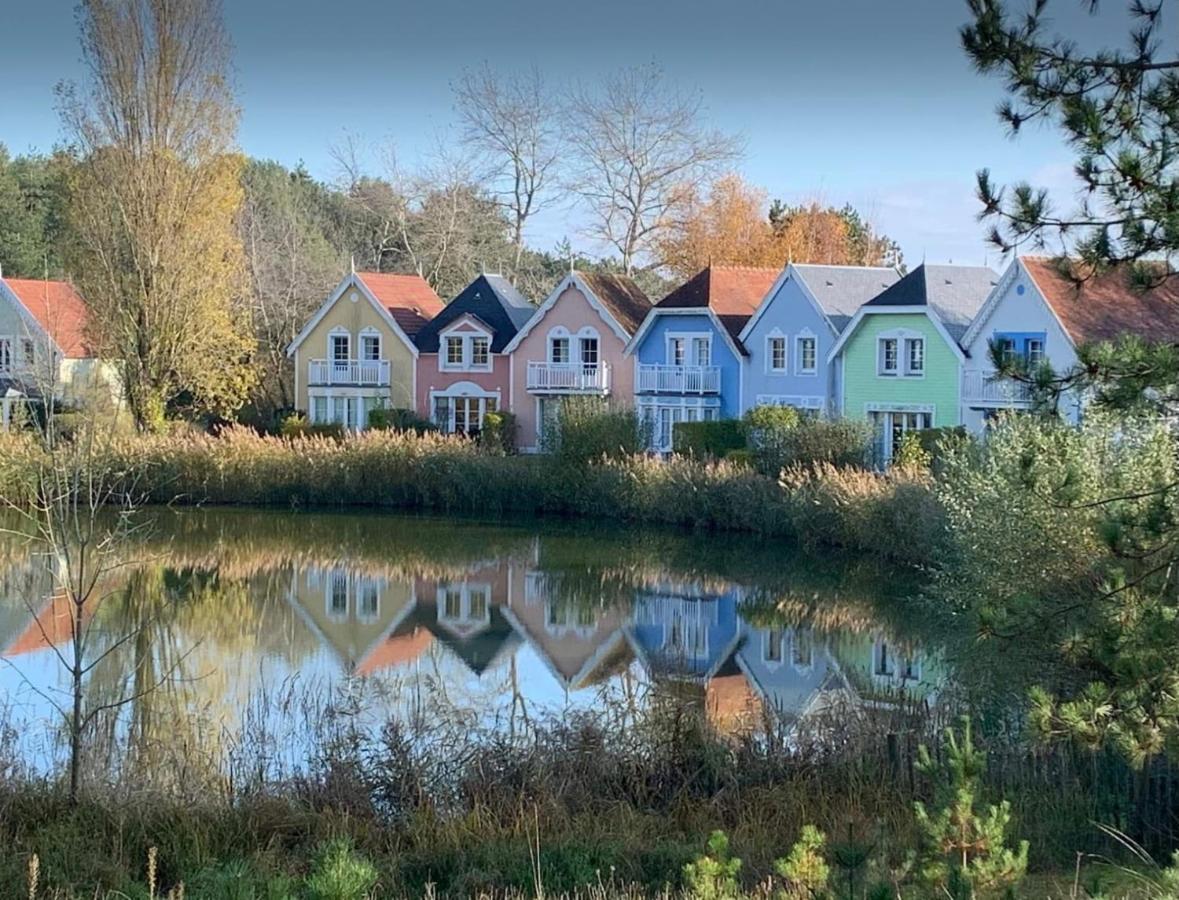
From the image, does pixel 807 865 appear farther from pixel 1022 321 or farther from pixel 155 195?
pixel 155 195

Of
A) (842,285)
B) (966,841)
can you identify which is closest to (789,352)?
(842,285)

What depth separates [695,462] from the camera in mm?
33656

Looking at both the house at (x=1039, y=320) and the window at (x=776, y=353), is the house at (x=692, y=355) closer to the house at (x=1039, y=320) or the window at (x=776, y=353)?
the window at (x=776, y=353)

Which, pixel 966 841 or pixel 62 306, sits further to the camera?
pixel 62 306

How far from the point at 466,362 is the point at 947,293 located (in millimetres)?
14437

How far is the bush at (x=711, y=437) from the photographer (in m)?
37.3

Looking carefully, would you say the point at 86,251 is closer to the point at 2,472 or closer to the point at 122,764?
the point at 2,472

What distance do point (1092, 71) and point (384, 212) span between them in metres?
53.8

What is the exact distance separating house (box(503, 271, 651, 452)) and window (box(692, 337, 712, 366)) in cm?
201

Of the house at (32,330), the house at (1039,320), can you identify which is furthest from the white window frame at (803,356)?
the house at (32,330)

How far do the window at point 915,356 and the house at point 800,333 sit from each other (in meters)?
2.31

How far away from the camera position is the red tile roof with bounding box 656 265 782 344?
4178 centimetres

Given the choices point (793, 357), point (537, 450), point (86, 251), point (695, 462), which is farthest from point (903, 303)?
point (86, 251)

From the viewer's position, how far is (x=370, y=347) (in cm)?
4719
